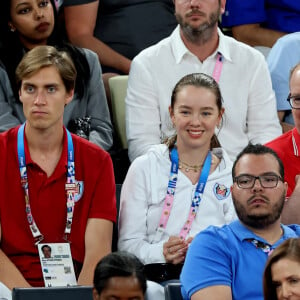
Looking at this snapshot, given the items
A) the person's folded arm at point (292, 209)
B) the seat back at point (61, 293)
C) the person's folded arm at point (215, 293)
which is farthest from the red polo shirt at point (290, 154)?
the seat back at point (61, 293)

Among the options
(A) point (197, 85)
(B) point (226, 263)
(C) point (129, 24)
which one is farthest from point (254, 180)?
(C) point (129, 24)

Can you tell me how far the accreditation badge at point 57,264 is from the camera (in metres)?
4.37

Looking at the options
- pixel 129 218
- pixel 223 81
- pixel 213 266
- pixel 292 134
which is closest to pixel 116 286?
pixel 213 266

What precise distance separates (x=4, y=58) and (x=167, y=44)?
0.82 metres

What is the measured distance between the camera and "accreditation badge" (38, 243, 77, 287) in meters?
4.37

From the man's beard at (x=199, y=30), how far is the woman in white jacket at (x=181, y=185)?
642mm

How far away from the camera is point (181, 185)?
4629 mm

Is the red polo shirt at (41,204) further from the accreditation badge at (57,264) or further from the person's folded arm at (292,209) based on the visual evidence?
the person's folded arm at (292,209)

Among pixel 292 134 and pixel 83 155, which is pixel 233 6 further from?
pixel 83 155

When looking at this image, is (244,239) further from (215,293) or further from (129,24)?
(129,24)

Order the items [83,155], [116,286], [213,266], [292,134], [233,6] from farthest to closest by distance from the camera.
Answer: [233,6]
[292,134]
[83,155]
[213,266]
[116,286]

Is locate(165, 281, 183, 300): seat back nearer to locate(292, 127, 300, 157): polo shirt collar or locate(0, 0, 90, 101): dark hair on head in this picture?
locate(292, 127, 300, 157): polo shirt collar

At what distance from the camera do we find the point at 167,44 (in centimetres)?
538

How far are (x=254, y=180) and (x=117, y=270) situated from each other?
2.62 feet
